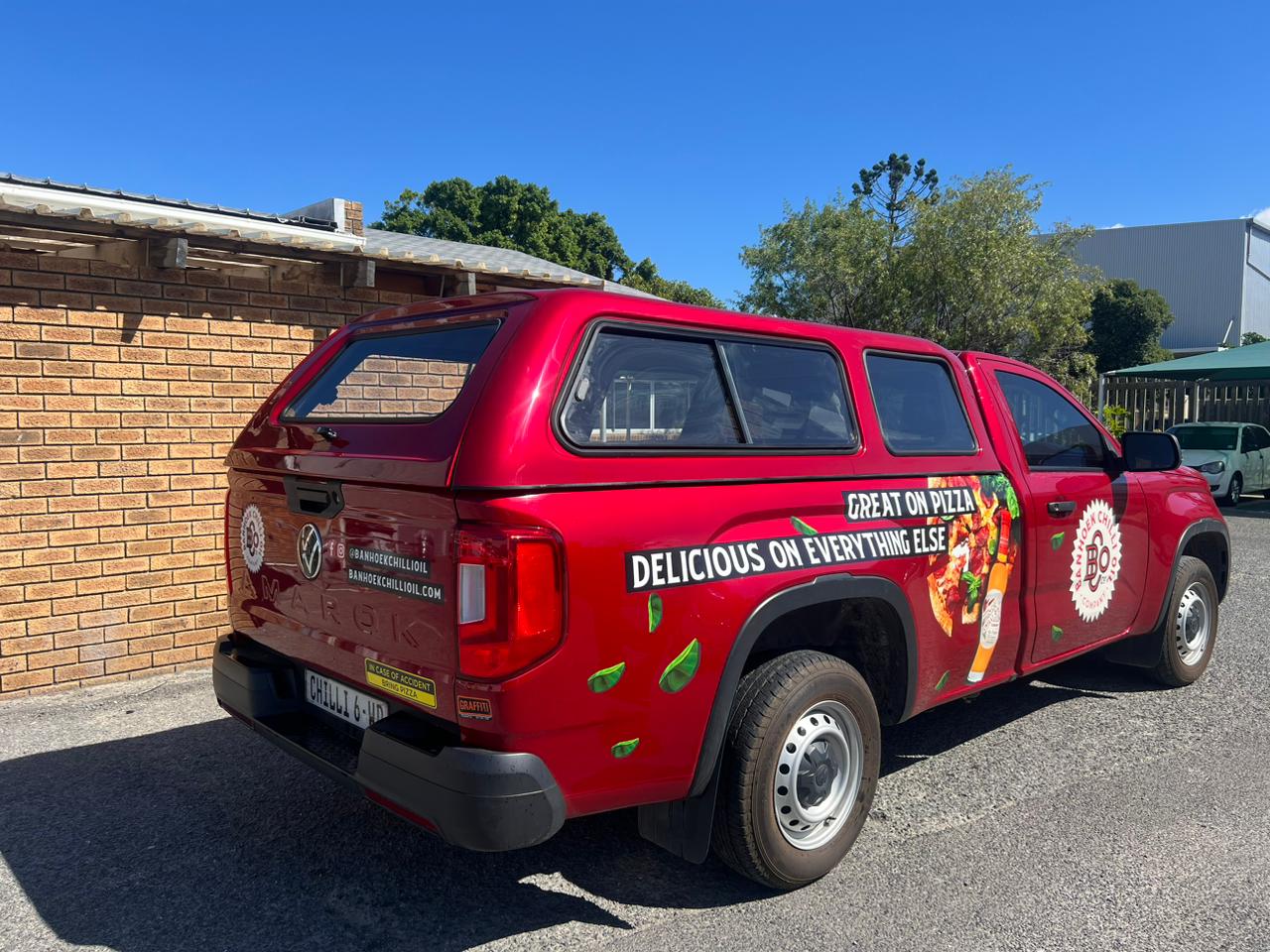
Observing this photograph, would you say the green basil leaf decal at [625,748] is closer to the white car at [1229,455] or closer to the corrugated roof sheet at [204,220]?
the corrugated roof sheet at [204,220]

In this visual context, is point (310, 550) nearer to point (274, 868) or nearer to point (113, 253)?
point (274, 868)

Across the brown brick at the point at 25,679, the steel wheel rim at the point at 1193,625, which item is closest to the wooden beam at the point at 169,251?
the brown brick at the point at 25,679

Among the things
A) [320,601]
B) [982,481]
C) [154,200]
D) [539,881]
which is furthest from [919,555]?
[154,200]

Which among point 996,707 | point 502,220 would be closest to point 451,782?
point 996,707

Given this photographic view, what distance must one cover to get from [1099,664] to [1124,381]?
17.7 meters

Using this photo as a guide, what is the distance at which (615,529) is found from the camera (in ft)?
8.84

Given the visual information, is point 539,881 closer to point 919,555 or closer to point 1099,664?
point 919,555

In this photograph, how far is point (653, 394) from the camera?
127 inches

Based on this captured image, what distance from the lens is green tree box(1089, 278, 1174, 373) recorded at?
38.0m

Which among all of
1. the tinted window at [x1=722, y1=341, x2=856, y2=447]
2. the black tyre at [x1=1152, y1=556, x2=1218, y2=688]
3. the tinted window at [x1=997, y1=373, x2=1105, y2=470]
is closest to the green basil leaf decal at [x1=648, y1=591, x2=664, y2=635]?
the tinted window at [x1=722, y1=341, x2=856, y2=447]

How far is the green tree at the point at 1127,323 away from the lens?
1495 inches

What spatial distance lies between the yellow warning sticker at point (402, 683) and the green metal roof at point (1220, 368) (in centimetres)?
1969

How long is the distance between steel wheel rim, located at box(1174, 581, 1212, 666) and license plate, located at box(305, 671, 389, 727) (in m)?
4.66

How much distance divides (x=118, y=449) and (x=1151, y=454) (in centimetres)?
577
